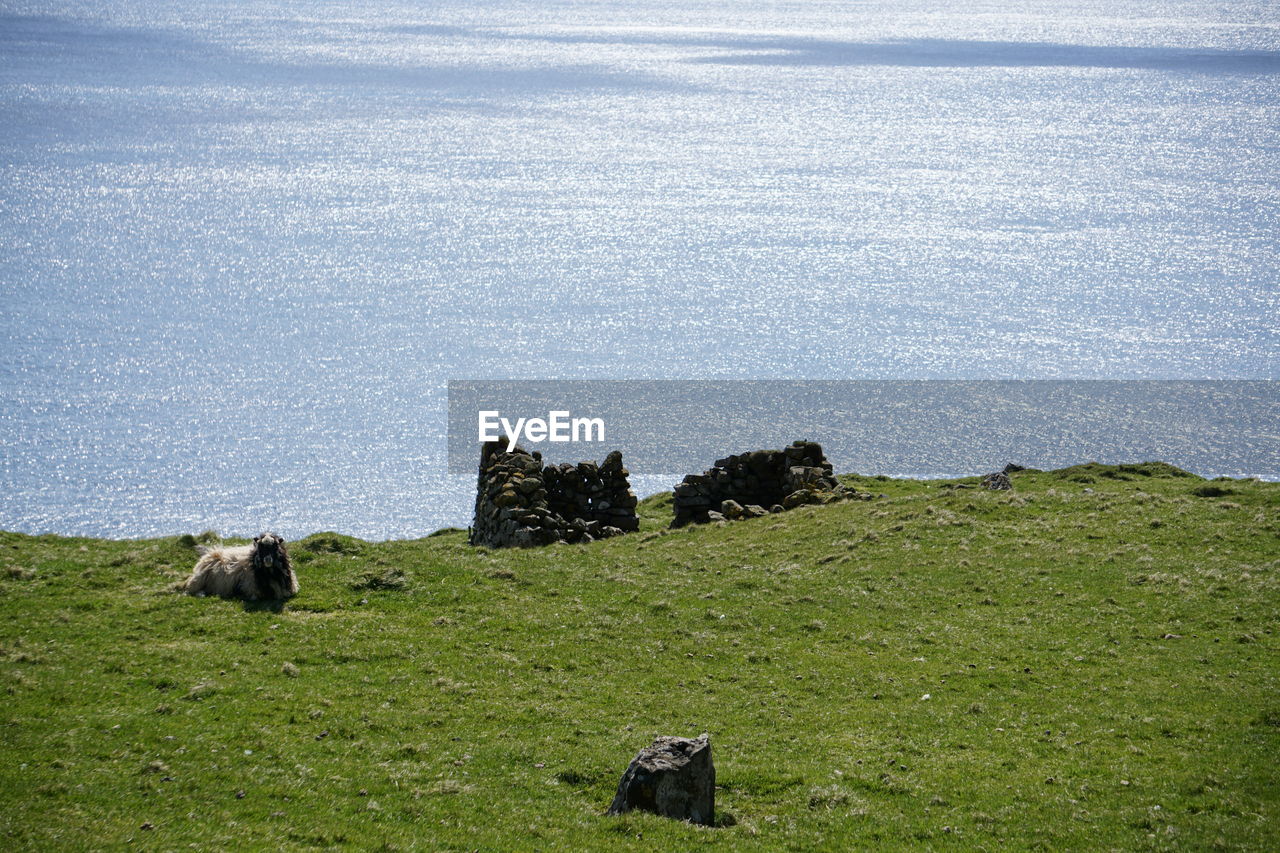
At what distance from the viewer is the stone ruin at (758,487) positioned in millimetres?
45750

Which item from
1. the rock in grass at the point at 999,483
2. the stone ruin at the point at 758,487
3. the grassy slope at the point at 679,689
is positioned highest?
the rock in grass at the point at 999,483

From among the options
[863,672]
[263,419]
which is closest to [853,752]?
[863,672]

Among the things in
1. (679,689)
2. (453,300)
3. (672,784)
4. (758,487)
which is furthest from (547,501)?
(453,300)

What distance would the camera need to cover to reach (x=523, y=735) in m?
21.7

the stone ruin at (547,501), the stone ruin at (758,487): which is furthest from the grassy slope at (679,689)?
the stone ruin at (758,487)

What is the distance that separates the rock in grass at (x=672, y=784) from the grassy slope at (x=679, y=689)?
406 millimetres

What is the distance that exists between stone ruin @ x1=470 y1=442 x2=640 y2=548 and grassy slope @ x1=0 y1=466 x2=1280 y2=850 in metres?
4.06

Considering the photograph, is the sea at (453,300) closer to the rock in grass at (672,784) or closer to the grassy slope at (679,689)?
the grassy slope at (679,689)

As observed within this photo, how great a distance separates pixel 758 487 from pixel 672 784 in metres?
31.2

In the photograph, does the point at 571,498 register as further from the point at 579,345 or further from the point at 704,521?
the point at 579,345

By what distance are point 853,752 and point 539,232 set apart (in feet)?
479

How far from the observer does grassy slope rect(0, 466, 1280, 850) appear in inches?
696

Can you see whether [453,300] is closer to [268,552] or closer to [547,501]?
[547,501]

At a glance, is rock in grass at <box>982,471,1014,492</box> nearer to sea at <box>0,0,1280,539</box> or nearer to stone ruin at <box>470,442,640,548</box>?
stone ruin at <box>470,442,640,548</box>
